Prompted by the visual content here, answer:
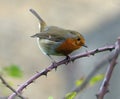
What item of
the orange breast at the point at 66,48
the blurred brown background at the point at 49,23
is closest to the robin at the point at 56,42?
the orange breast at the point at 66,48

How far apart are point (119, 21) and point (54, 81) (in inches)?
62.3

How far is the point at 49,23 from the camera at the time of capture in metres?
10.2

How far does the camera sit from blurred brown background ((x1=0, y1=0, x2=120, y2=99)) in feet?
30.9

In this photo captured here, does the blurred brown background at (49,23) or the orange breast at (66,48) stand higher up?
the orange breast at (66,48)

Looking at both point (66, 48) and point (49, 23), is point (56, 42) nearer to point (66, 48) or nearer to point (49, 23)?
point (66, 48)

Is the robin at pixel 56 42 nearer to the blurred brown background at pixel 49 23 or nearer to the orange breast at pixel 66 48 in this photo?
the orange breast at pixel 66 48

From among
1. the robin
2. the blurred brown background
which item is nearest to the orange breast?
the robin

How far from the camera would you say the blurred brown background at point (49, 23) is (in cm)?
942

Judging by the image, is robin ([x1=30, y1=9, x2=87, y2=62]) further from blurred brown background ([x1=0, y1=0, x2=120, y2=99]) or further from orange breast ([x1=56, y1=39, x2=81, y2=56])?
blurred brown background ([x1=0, y1=0, x2=120, y2=99])

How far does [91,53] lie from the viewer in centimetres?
204

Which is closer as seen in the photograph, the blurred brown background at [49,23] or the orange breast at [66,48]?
the orange breast at [66,48]

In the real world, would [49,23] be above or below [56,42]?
below

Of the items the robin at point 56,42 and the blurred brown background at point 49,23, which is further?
the blurred brown background at point 49,23

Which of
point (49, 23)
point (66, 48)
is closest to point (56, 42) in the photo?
point (66, 48)
